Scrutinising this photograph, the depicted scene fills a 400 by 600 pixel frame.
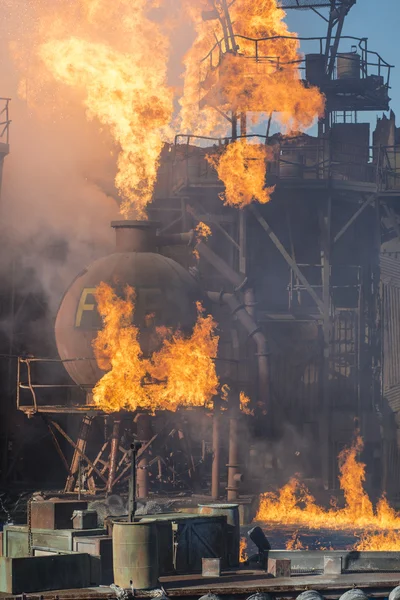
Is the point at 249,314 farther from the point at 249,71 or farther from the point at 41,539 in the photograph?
the point at 41,539

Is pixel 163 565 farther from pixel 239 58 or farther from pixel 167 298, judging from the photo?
pixel 239 58

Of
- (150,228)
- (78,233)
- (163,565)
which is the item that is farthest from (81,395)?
(163,565)

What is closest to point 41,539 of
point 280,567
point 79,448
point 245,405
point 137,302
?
point 280,567

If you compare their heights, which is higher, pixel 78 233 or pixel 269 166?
pixel 269 166

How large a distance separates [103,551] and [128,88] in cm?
1790

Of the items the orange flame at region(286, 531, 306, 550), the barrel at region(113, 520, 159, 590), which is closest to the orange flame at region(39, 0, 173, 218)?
the orange flame at region(286, 531, 306, 550)

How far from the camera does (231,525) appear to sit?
23.4 metres

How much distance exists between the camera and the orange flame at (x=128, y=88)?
117ft

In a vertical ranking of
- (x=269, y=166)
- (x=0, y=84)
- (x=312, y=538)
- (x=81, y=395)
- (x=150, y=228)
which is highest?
(x=0, y=84)

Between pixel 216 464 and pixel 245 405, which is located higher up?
pixel 245 405

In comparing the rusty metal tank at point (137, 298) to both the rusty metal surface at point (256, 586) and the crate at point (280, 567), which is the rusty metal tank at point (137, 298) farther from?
the rusty metal surface at point (256, 586)

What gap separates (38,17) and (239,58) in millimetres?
6810

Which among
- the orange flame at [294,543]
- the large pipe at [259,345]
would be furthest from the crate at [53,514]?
the large pipe at [259,345]

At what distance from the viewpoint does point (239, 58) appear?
128 ft
